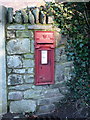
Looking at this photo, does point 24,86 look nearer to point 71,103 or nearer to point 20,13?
point 71,103

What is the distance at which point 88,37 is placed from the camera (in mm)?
3271

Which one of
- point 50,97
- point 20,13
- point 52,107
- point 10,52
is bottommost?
point 52,107

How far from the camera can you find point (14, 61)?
9.60 ft

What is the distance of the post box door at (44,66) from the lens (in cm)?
301

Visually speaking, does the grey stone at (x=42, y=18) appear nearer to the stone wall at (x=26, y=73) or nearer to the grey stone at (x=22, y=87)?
the stone wall at (x=26, y=73)

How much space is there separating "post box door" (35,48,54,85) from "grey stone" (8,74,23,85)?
28cm

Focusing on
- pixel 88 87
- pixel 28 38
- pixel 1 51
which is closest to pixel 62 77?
pixel 88 87

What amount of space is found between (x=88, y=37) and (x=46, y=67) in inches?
39.0

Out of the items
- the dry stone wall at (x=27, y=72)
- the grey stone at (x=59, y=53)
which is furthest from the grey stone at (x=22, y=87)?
the grey stone at (x=59, y=53)

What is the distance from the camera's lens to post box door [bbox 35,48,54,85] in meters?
3.01

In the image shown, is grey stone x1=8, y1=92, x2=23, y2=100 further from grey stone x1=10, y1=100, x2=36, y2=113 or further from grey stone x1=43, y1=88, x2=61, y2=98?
grey stone x1=43, y1=88, x2=61, y2=98

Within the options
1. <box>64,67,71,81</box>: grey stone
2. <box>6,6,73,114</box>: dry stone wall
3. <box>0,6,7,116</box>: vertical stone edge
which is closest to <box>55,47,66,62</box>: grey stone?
<box>6,6,73,114</box>: dry stone wall

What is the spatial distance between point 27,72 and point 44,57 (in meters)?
0.39

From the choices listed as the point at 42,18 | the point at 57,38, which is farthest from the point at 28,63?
the point at 42,18
